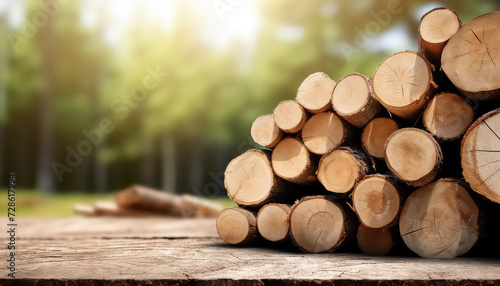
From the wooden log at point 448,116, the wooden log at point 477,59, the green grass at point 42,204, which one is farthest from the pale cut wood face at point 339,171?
the green grass at point 42,204

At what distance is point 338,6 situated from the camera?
1110 centimetres

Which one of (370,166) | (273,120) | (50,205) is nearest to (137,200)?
(273,120)

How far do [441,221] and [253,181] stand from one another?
1.14 m

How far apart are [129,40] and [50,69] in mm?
2144

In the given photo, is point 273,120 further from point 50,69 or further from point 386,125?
point 50,69

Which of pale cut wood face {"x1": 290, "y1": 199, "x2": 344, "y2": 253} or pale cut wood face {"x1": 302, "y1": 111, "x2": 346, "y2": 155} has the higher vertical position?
pale cut wood face {"x1": 302, "y1": 111, "x2": 346, "y2": 155}

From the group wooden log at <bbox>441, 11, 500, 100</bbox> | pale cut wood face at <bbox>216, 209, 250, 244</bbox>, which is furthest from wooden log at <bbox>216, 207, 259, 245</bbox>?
wooden log at <bbox>441, 11, 500, 100</bbox>

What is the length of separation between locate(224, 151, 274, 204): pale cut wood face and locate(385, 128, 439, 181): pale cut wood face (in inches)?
32.0

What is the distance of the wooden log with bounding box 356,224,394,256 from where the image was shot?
7.88 feet

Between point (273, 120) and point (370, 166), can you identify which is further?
point (273, 120)

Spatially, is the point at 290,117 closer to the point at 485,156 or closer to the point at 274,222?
the point at 274,222

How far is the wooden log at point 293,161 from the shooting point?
103 inches

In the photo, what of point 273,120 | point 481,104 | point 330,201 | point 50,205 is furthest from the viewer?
point 50,205

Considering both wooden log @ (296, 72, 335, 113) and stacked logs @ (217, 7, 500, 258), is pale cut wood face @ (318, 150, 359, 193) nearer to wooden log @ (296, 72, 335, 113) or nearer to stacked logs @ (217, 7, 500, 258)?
stacked logs @ (217, 7, 500, 258)
